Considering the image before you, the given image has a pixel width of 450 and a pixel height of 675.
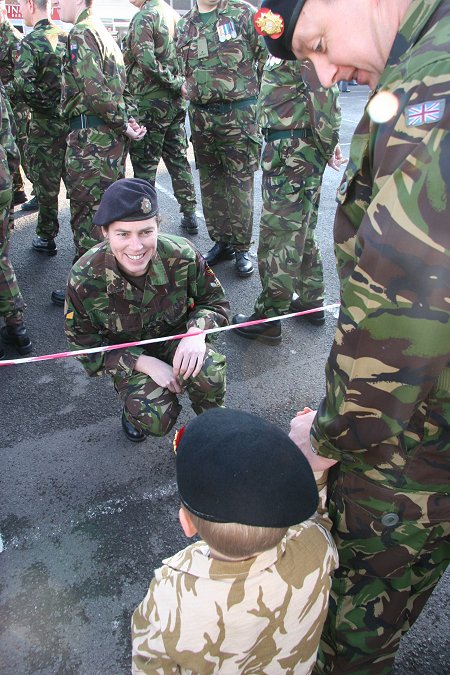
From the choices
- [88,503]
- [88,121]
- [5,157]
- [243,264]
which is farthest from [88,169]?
[88,503]

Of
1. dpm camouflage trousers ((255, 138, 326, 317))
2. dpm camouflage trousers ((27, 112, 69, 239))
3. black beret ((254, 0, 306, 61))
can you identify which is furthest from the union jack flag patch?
dpm camouflage trousers ((27, 112, 69, 239))

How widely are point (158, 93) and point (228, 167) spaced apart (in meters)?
1.35

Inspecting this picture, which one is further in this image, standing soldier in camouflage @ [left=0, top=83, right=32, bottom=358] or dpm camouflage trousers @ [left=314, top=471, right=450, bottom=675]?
standing soldier in camouflage @ [left=0, top=83, right=32, bottom=358]

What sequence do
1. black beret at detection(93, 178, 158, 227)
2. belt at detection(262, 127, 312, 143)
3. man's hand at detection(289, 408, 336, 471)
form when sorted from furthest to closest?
belt at detection(262, 127, 312, 143)
black beret at detection(93, 178, 158, 227)
man's hand at detection(289, 408, 336, 471)

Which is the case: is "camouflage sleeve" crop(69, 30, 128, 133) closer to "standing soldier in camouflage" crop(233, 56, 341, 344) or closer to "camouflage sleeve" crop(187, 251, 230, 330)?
"standing soldier in camouflage" crop(233, 56, 341, 344)

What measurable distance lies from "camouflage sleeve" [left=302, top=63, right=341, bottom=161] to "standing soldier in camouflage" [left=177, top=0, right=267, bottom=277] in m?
1.27

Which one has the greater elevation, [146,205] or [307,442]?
[146,205]

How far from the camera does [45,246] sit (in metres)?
4.91

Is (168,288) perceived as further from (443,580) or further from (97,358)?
(443,580)

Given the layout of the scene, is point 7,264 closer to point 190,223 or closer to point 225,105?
point 225,105

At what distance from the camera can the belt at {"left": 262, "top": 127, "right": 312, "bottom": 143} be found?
322cm

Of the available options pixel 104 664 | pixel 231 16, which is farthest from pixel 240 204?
pixel 104 664

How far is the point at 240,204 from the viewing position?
442cm

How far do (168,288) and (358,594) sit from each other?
1620 mm
